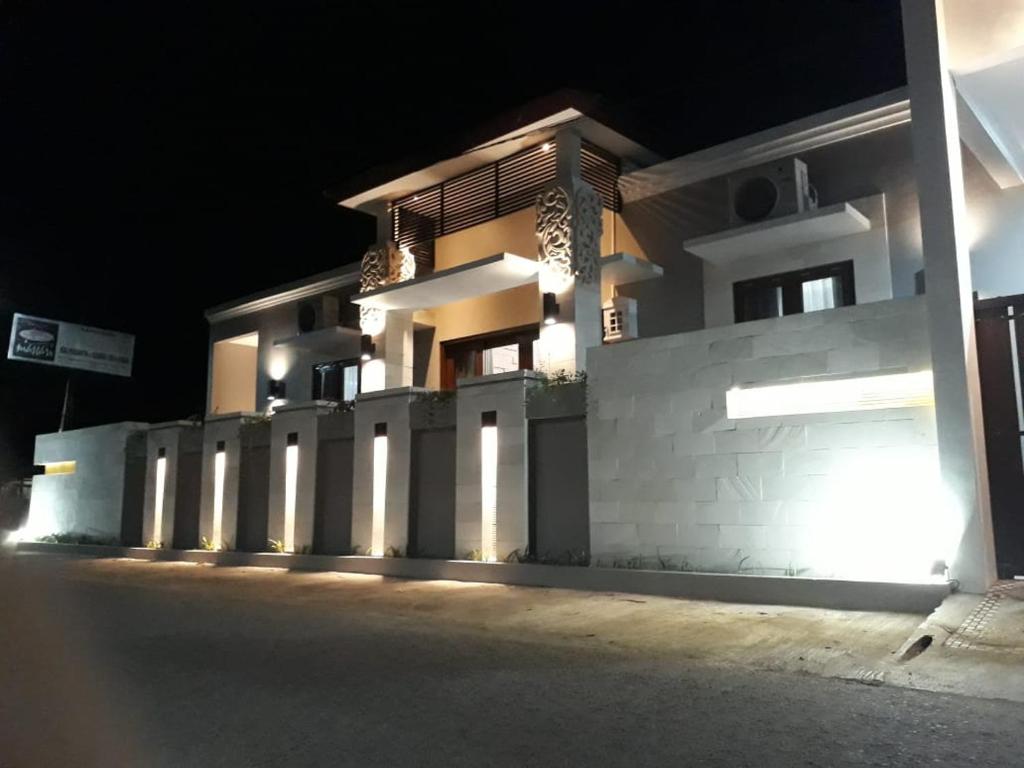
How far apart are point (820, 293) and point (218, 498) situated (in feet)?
37.6

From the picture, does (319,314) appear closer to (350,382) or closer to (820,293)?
(350,382)

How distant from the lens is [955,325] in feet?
23.1

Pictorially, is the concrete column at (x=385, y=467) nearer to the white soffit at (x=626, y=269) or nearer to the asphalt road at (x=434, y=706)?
the white soffit at (x=626, y=269)

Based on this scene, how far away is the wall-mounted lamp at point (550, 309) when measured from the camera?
42.8 ft

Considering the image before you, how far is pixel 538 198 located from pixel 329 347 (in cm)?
741

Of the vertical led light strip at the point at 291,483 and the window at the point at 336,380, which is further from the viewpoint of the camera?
the window at the point at 336,380

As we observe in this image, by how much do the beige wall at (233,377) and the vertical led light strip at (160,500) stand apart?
488 cm

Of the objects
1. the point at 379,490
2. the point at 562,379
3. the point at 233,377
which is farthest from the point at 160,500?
the point at 562,379

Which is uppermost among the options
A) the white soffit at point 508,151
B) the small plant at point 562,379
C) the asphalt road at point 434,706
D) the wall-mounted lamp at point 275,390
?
the white soffit at point 508,151

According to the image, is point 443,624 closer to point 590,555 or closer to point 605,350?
point 590,555

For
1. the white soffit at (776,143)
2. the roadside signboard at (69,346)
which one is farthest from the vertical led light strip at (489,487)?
the roadside signboard at (69,346)

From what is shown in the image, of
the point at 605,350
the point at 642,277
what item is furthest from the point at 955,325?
the point at 642,277

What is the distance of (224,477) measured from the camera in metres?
15.2

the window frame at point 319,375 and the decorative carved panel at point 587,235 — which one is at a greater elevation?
the decorative carved panel at point 587,235
